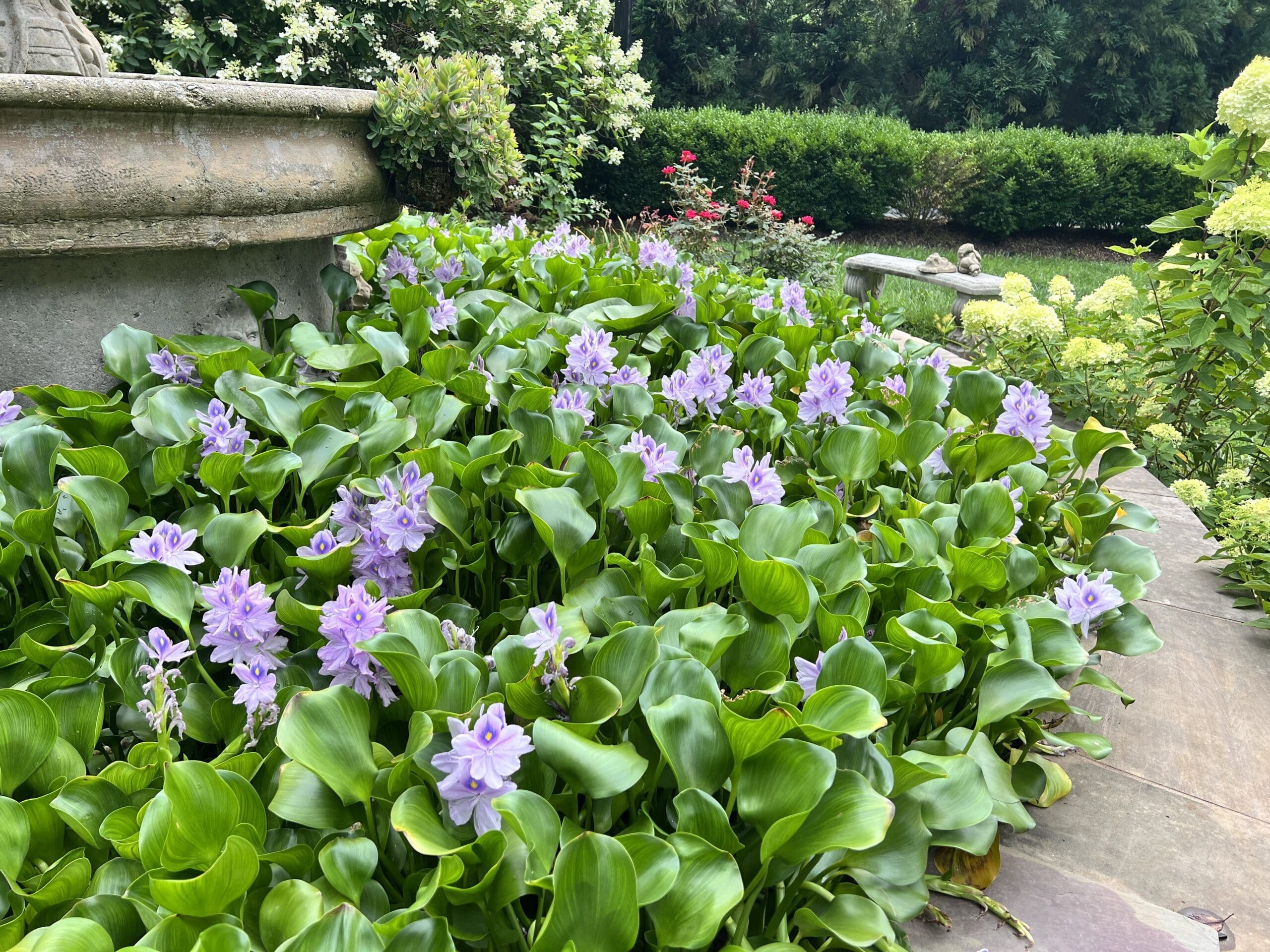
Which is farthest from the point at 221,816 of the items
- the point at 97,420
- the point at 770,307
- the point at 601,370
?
the point at 770,307

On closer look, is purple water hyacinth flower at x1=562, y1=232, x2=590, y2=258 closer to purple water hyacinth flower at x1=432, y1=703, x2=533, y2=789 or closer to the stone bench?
purple water hyacinth flower at x1=432, y1=703, x2=533, y2=789

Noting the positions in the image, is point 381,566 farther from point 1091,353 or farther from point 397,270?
point 1091,353

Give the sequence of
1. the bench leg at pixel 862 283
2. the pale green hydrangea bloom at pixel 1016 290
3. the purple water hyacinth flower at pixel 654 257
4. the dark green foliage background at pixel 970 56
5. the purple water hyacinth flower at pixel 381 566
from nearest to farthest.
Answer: the purple water hyacinth flower at pixel 381 566 < the purple water hyacinth flower at pixel 654 257 < the pale green hydrangea bloom at pixel 1016 290 < the bench leg at pixel 862 283 < the dark green foliage background at pixel 970 56

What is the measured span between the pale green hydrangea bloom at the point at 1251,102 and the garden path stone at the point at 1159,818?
206 cm

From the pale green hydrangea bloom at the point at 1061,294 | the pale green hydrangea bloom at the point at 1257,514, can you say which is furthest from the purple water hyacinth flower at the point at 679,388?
the pale green hydrangea bloom at the point at 1061,294

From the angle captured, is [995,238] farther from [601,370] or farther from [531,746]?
[531,746]

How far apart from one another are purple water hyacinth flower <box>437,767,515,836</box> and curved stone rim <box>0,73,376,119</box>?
162 cm

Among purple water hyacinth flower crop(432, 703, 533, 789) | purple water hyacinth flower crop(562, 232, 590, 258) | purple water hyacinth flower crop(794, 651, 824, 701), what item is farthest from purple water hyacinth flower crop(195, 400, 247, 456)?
purple water hyacinth flower crop(562, 232, 590, 258)

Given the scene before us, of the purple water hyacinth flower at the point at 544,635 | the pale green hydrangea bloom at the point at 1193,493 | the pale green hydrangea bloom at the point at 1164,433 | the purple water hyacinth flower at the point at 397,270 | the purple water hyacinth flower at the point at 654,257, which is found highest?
the purple water hyacinth flower at the point at 544,635

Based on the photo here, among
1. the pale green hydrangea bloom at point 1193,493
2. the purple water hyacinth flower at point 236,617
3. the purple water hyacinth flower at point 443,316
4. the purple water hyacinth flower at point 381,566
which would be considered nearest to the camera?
the purple water hyacinth flower at point 236,617

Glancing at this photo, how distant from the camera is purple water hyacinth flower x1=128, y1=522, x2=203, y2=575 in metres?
1.37

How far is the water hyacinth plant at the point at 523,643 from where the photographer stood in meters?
0.99

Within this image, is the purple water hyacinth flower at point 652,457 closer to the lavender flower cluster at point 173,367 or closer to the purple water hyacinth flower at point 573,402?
the purple water hyacinth flower at point 573,402

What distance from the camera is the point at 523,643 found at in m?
1.23
